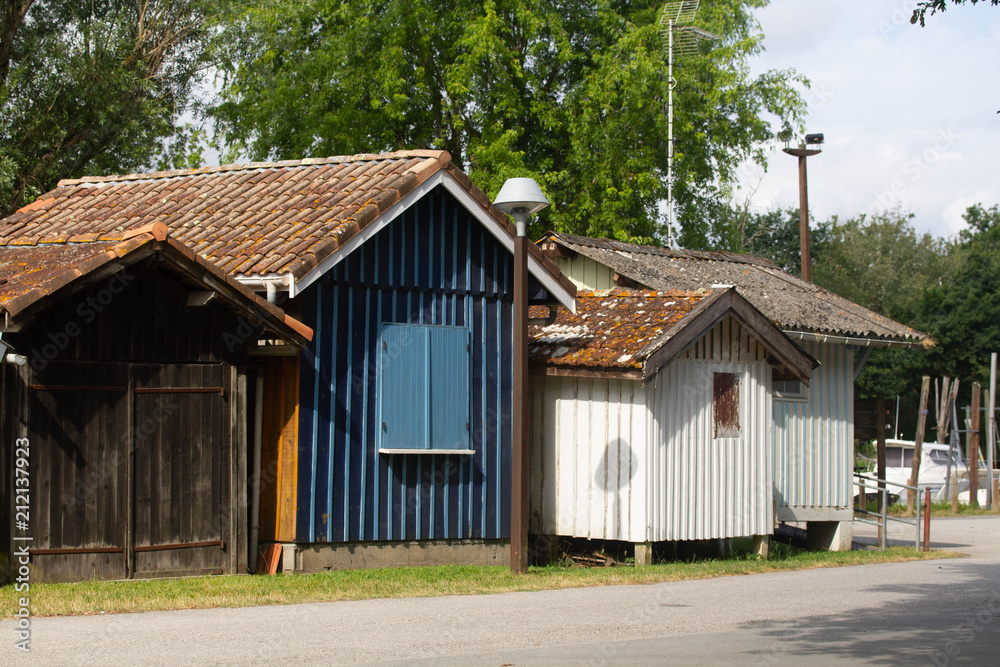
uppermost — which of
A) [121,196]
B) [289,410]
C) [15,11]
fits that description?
[15,11]

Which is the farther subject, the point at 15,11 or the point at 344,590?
the point at 15,11

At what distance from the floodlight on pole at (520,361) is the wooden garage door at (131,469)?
10.2 ft

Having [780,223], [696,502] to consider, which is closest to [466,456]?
[696,502]

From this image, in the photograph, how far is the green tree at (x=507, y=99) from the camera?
1191 inches

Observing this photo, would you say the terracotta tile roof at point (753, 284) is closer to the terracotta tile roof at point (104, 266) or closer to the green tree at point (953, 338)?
the terracotta tile roof at point (104, 266)

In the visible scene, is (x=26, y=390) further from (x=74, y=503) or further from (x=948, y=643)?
(x=948, y=643)

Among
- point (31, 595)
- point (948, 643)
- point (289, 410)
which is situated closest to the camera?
point (948, 643)

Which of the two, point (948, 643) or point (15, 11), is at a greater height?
point (15, 11)

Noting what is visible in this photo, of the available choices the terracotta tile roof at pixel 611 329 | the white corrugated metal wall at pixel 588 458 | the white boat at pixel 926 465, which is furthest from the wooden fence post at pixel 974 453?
the white corrugated metal wall at pixel 588 458

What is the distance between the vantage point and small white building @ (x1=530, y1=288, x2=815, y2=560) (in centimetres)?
1475

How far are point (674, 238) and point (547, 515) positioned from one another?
17.5 metres

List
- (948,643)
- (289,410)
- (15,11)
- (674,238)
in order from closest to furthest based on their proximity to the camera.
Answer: (948,643) → (289,410) → (15,11) → (674,238)

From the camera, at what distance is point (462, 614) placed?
10.3 meters

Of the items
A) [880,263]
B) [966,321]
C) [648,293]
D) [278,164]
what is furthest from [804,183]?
[880,263]
